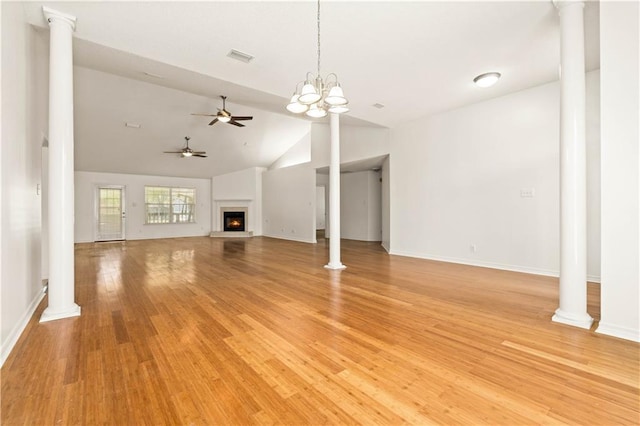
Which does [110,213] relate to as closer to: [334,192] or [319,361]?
[334,192]

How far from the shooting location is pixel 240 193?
11.6 metres

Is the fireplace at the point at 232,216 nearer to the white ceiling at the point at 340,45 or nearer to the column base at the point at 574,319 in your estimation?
the white ceiling at the point at 340,45

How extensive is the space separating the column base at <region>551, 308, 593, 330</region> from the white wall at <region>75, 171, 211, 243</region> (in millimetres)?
11491

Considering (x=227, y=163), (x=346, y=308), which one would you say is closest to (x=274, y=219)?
(x=227, y=163)

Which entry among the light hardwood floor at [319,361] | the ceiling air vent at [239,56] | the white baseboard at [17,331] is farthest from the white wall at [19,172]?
the ceiling air vent at [239,56]

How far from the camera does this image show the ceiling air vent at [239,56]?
3.51m

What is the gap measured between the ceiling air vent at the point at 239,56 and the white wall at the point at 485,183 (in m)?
3.95

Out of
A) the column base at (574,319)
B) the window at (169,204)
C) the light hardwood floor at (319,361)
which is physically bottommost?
the light hardwood floor at (319,361)

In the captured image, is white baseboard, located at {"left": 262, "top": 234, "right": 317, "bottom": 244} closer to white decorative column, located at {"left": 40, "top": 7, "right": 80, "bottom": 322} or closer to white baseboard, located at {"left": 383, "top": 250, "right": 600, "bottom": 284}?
white baseboard, located at {"left": 383, "top": 250, "right": 600, "bottom": 284}

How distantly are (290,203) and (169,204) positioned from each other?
5.04m

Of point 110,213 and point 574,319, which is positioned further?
point 110,213

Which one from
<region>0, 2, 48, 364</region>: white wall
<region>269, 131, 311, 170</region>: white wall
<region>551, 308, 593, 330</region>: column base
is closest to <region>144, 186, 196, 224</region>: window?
<region>269, 131, 311, 170</region>: white wall

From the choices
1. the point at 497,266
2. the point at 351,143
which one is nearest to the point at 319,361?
the point at 497,266

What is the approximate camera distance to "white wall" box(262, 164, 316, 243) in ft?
30.1
